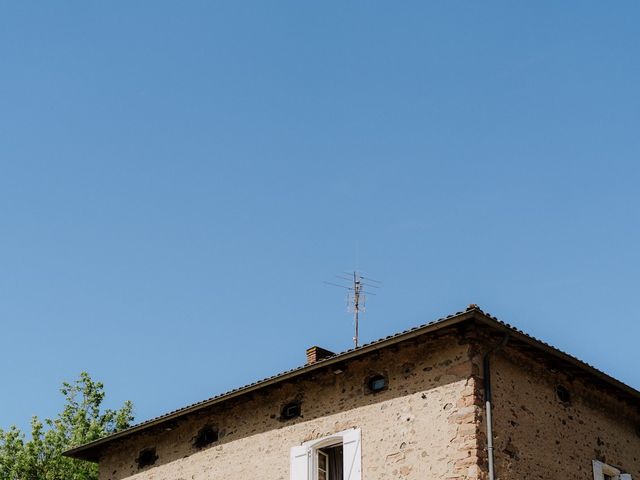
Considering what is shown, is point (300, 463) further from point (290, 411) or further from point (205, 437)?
point (205, 437)

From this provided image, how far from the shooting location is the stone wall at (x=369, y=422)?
45.0 ft

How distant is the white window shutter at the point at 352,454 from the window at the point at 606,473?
4.17 m

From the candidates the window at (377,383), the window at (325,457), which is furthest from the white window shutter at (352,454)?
the window at (377,383)

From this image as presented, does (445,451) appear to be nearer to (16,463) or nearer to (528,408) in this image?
(528,408)

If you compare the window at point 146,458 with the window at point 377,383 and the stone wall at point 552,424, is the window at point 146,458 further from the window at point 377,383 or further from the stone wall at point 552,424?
the stone wall at point 552,424

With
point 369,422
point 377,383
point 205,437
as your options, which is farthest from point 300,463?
point 205,437

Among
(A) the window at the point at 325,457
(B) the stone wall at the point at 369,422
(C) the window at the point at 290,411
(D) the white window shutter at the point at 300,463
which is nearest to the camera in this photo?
(B) the stone wall at the point at 369,422

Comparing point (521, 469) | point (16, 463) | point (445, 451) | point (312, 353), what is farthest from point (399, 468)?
point (16, 463)

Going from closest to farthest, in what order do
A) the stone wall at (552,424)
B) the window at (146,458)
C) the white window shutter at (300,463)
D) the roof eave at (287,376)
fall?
the roof eave at (287,376) → the stone wall at (552,424) → the white window shutter at (300,463) → the window at (146,458)

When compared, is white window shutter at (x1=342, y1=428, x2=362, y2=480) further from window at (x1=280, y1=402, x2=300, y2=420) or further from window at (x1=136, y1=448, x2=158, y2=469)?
window at (x1=136, y1=448, x2=158, y2=469)

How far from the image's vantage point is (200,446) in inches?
693

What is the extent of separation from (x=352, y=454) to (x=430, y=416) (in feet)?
5.35

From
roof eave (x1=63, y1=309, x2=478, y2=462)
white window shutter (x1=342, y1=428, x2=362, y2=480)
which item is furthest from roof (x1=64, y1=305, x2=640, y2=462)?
white window shutter (x1=342, y1=428, x2=362, y2=480)

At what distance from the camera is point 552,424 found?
49.1ft
